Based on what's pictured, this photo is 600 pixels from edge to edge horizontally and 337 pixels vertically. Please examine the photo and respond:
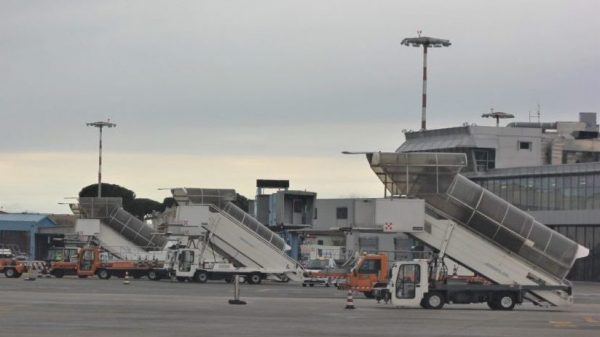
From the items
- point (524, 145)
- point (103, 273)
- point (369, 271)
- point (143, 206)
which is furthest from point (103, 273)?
point (143, 206)

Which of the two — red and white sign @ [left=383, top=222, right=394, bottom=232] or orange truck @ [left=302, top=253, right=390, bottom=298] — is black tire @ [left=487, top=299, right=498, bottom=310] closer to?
red and white sign @ [left=383, top=222, right=394, bottom=232]

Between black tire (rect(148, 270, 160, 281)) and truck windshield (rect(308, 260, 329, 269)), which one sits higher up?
truck windshield (rect(308, 260, 329, 269))

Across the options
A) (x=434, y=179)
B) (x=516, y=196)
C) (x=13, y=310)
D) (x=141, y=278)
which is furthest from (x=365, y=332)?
(x=516, y=196)

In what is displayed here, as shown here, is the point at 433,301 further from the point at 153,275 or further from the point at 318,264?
the point at 153,275

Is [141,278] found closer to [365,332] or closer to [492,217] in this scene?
[492,217]

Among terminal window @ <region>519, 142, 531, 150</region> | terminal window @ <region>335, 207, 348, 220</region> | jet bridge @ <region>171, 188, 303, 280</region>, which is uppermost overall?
terminal window @ <region>519, 142, 531, 150</region>

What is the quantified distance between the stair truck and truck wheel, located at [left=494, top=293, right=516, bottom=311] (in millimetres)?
41

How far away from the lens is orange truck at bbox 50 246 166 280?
3103 inches

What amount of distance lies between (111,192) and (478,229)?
13643 centimetres

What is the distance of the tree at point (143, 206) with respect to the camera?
181m

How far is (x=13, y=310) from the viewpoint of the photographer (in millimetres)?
33344

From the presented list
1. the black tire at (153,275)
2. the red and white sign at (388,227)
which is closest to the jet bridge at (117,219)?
the black tire at (153,275)

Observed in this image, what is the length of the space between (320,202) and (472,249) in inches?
3407

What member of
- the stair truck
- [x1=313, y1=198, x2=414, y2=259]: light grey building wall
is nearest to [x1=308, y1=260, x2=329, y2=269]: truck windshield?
[x1=313, y1=198, x2=414, y2=259]: light grey building wall
